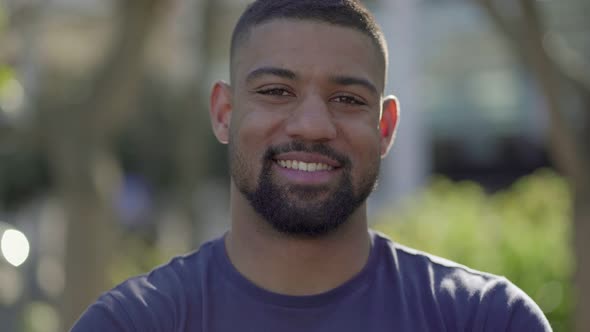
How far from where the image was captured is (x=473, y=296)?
2629mm

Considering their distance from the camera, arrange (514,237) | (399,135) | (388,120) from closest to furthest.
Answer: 1. (388,120)
2. (514,237)
3. (399,135)

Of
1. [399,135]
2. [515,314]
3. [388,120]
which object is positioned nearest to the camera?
[515,314]

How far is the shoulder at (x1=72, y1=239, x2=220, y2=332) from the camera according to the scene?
2553mm

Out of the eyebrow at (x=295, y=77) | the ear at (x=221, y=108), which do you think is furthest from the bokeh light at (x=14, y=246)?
the eyebrow at (x=295, y=77)

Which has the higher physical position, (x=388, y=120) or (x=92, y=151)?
(x=388, y=120)

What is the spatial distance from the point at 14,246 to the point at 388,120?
6020 millimetres

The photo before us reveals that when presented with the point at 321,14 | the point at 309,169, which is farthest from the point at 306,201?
the point at 321,14

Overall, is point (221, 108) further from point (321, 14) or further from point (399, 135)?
point (399, 135)

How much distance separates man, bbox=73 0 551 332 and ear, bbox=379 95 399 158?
85mm

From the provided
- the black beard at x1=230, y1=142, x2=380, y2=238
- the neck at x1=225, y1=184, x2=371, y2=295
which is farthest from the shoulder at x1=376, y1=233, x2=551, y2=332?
the black beard at x1=230, y1=142, x2=380, y2=238

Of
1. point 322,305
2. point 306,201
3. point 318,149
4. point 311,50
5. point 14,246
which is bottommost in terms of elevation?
point 14,246

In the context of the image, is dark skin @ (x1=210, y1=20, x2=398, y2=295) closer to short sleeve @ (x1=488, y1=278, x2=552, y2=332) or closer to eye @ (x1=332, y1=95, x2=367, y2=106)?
eye @ (x1=332, y1=95, x2=367, y2=106)

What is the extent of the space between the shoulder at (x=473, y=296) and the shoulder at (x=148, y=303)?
58 centimetres

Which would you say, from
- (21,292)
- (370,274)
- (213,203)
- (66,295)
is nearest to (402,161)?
(213,203)
